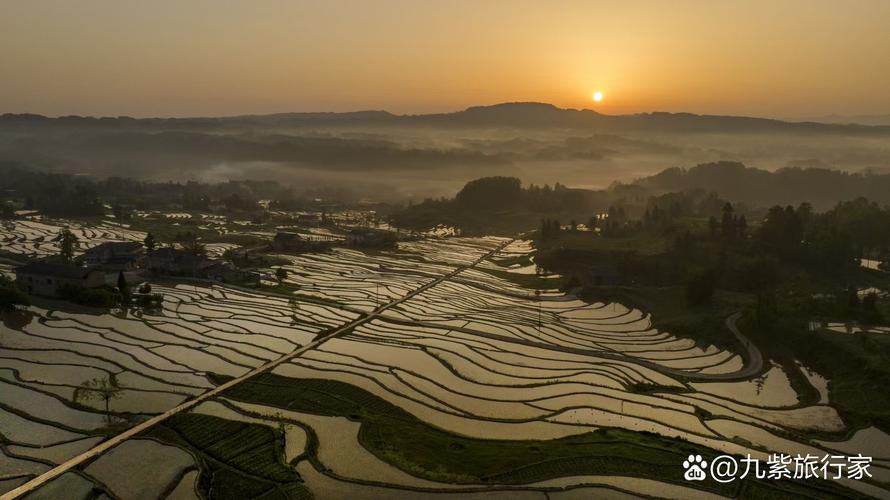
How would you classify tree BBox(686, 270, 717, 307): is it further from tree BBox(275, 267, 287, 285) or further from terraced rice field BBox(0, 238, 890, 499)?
tree BBox(275, 267, 287, 285)

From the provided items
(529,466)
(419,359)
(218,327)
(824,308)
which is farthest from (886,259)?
(218,327)

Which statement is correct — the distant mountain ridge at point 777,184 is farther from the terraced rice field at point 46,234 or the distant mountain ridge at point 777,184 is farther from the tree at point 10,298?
the tree at point 10,298

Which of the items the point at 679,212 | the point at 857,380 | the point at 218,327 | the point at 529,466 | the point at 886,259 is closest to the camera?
the point at 529,466

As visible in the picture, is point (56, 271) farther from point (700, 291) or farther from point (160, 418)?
point (700, 291)

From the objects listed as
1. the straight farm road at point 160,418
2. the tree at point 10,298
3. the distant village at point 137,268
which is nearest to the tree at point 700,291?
the straight farm road at point 160,418

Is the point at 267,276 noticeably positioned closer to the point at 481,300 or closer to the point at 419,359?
the point at 481,300
